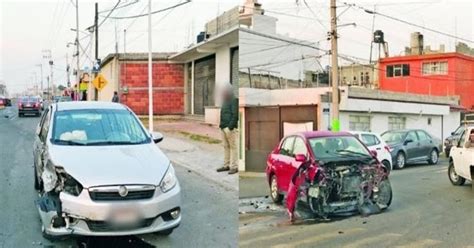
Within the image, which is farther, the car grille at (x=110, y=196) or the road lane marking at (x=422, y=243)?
the car grille at (x=110, y=196)

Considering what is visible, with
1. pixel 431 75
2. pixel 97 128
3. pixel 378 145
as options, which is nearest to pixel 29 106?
pixel 97 128

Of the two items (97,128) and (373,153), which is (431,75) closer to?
(373,153)

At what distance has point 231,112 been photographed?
2.34 metres

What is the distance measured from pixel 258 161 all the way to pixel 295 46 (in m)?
0.53

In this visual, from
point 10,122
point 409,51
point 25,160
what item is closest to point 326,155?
point 409,51

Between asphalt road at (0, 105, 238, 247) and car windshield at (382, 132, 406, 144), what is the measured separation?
99cm

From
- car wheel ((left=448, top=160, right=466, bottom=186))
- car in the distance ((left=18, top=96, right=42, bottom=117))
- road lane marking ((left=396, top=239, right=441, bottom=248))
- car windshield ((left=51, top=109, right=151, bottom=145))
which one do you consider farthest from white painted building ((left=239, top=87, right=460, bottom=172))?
car in the distance ((left=18, top=96, right=42, bottom=117))

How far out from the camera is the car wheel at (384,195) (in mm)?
2732

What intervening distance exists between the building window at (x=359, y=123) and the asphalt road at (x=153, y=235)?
1028 mm

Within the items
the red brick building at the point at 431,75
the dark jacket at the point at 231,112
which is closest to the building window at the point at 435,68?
the red brick building at the point at 431,75

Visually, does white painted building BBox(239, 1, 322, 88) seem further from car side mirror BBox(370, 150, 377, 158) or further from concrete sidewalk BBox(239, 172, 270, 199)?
car side mirror BBox(370, 150, 377, 158)

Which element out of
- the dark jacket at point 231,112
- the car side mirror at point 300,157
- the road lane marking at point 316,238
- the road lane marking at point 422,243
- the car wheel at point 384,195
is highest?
the dark jacket at point 231,112

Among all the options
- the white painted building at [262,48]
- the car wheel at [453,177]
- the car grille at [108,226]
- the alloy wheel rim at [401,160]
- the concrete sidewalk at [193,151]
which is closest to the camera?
the white painted building at [262,48]

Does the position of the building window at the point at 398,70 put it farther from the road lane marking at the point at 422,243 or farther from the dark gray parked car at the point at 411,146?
the road lane marking at the point at 422,243
